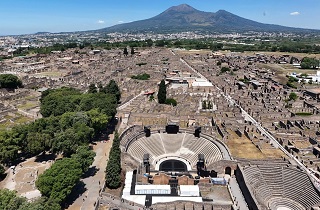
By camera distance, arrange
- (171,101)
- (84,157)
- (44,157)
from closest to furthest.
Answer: (84,157) < (44,157) < (171,101)

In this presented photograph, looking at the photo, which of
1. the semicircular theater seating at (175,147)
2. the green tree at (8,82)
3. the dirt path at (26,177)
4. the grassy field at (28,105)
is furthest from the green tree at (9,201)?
the green tree at (8,82)

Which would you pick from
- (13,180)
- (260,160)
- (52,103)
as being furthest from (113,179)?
(52,103)

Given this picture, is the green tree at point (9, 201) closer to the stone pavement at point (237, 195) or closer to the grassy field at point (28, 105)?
the stone pavement at point (237, 195)

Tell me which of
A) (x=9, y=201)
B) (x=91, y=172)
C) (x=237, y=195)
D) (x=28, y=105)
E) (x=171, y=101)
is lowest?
(x=237, y=195)

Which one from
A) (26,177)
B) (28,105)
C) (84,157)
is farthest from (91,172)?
(28,105)

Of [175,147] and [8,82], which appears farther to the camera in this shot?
[8,82]

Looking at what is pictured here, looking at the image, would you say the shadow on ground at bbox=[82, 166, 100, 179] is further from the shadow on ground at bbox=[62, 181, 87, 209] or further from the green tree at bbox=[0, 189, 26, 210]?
the green tree at bbox=[0, 189, 26, 210]

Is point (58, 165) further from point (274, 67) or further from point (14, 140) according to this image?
point (274, 67)

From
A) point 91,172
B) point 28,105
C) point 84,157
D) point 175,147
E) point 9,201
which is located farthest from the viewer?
point 28,105

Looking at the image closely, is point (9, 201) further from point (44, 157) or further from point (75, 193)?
point (44, 157)
